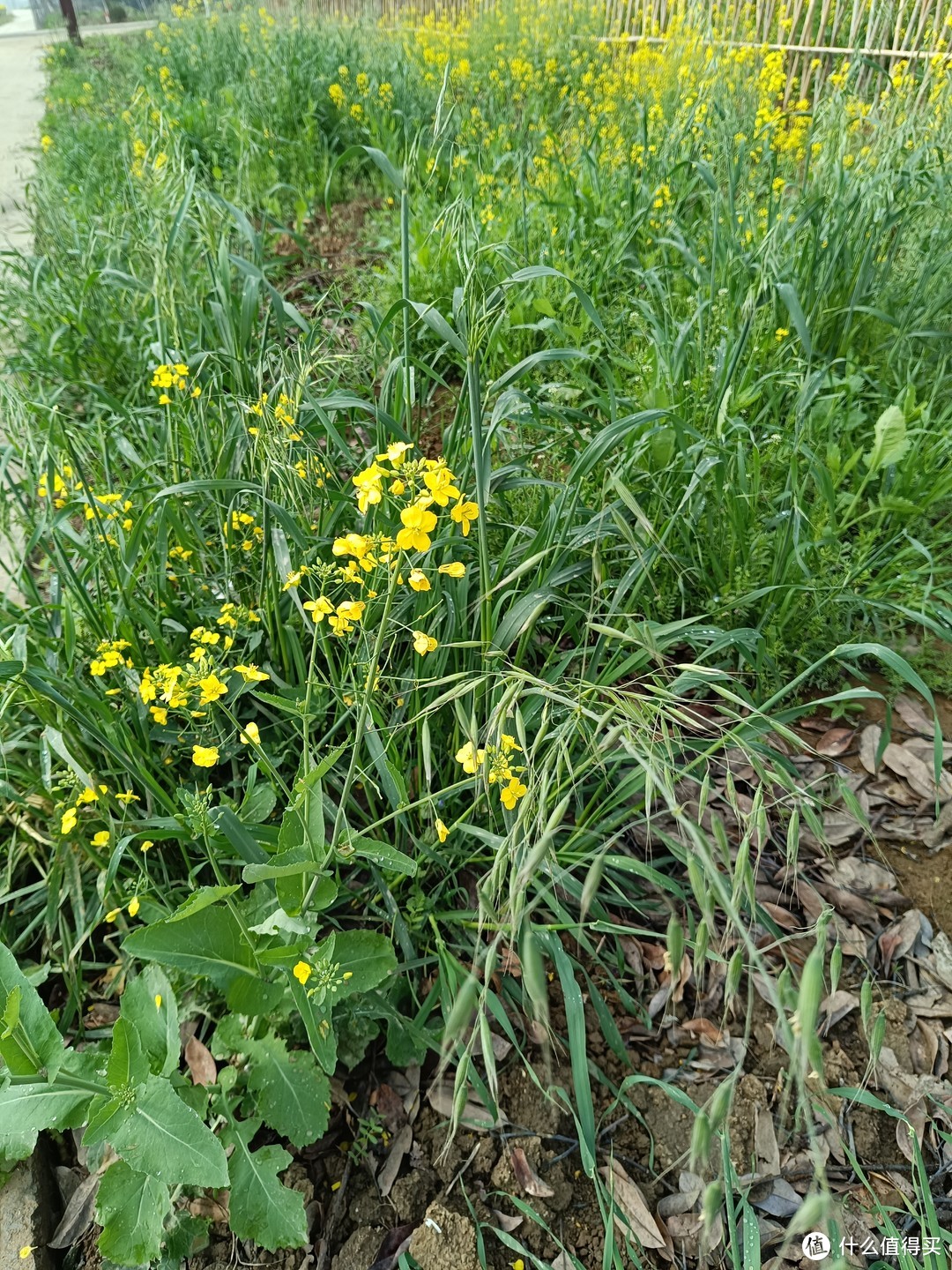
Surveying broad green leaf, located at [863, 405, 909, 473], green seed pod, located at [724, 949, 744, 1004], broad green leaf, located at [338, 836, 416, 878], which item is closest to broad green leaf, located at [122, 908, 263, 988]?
broad green leaf, located at [338, 836, 416, 878]

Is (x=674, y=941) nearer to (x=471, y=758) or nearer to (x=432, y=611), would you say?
(x=471, y=758)

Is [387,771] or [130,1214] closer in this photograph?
[130,1214]

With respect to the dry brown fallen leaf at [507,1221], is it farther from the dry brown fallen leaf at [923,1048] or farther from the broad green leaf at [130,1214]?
the dry brown fallen leaf at [923,1048]

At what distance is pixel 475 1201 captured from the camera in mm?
1340

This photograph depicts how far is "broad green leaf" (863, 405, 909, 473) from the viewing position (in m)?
2.04

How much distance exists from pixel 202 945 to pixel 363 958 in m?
0.26

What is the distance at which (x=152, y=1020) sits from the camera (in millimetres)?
1245

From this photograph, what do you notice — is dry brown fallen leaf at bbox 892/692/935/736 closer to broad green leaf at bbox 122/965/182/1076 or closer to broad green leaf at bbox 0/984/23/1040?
broad green leaf at bbox 122/965/182/1076

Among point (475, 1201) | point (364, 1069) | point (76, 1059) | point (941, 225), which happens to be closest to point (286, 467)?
point (76, 1059)

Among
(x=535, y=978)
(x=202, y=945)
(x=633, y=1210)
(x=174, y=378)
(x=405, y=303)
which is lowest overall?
(x=633, y=1210)

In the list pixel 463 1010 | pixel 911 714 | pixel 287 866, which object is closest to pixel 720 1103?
pixel 463 1010

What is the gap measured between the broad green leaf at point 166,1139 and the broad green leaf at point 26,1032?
0.49 feet

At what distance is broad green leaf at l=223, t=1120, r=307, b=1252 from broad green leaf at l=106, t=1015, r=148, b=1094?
0.22 meters

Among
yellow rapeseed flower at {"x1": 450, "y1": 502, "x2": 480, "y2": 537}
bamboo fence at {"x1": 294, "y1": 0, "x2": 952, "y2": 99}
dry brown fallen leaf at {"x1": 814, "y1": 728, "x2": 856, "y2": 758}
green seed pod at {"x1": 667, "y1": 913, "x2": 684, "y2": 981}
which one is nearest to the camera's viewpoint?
green seed pod at {"x1": 667, "y1": 913, "x2": 684, "y2": 981}
